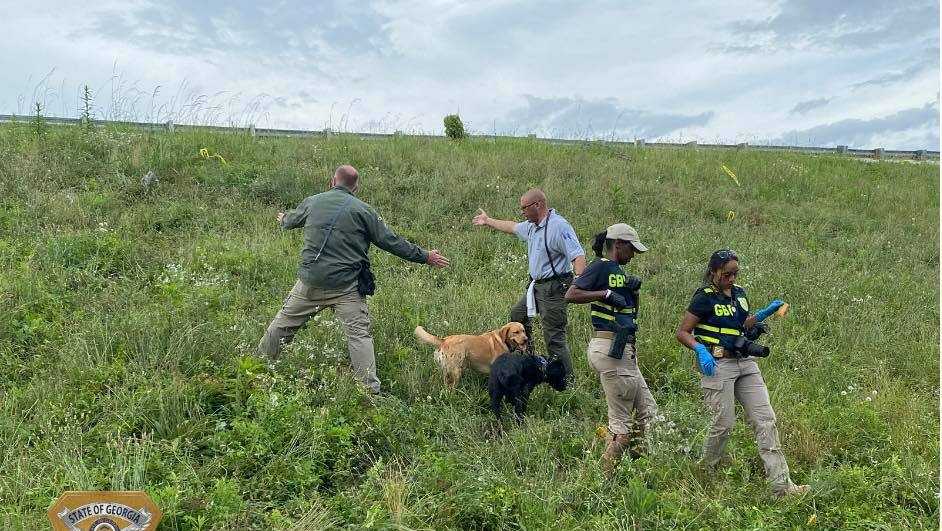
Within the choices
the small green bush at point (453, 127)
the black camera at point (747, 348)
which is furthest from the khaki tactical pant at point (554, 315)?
the small green bush at point (453, 127)

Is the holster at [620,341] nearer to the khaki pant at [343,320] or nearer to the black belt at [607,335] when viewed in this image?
the black belt at [607,335]

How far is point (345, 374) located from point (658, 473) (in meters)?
2.49

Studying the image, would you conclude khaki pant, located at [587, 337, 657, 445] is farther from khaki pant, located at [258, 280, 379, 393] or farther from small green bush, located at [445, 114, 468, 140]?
small green bush, located at [445, 114, 468, 140]

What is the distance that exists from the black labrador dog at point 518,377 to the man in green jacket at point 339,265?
3.26 ft

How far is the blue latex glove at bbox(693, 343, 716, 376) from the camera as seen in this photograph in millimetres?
3873

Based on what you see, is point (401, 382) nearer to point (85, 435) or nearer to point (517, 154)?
point (85, 435)


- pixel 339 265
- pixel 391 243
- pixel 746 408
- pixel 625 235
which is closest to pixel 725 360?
pixel 746 408

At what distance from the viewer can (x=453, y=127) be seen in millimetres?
14844

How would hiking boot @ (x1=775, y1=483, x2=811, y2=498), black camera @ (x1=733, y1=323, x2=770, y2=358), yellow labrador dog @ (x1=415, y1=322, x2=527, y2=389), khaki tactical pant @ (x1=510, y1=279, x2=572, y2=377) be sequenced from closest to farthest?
hiking boot @ (x1=775, y1=483, x2=811, y2=498)
black camera @ (x1=733, y1=323, x2=770, y2=358)
yellow labrador dog @ (x1=415, y1=322, x2=527, y2=389)
khaki tactical pant @ (x1=510, y1=279, x2=572, y2=377)

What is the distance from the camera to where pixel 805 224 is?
1188cm

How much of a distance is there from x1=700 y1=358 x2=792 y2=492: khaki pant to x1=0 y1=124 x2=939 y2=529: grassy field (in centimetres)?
18

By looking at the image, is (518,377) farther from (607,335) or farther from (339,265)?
(339,265)

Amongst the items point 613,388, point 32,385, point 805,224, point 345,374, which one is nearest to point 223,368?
point 345,374

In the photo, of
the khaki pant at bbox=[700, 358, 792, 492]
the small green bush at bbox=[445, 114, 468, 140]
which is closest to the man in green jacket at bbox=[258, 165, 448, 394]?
the khaki pant at bbox=[700, 358, 792, 492]
